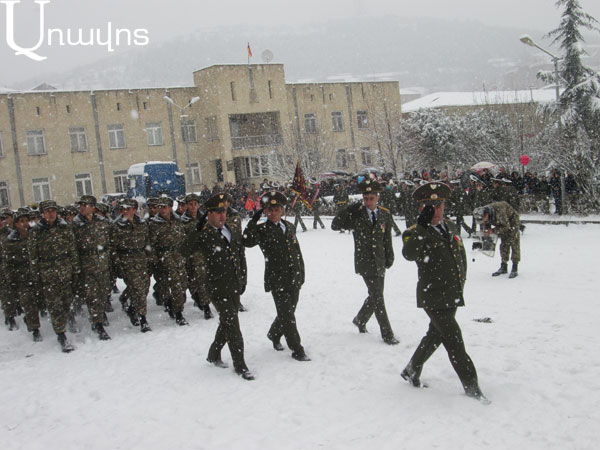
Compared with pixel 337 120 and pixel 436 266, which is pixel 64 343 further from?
pixel 337 120

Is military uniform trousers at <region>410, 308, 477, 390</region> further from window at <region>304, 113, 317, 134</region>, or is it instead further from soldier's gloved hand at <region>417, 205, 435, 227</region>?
window at <region>304, 113, 317, 134</region>

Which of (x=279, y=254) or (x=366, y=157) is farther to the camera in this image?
(x=366, y=157)

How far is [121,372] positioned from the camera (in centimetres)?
720

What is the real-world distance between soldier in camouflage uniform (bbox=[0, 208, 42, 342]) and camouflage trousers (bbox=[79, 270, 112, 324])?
93 centimetres

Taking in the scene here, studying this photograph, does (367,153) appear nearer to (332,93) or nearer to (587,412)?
(332,93)

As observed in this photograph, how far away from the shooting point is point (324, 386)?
19.9 feet

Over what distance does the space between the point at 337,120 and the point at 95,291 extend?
39.6 metres

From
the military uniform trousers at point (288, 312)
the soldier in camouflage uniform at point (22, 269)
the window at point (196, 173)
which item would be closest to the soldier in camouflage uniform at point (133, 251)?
the soldier in camouflage uniform at point (22, 269)

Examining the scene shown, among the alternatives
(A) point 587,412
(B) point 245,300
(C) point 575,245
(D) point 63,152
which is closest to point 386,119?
(D) point 63,152

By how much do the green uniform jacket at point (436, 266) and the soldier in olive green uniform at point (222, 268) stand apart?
204 cm

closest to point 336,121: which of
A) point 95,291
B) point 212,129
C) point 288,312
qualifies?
point 212,129

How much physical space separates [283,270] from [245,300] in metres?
4.17

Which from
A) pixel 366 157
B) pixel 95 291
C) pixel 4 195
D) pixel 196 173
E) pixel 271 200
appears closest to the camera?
pixel 271 200

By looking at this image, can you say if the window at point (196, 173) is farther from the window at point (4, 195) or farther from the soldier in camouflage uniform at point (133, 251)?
the soldier in camouflage uniform at point (133, 251)
